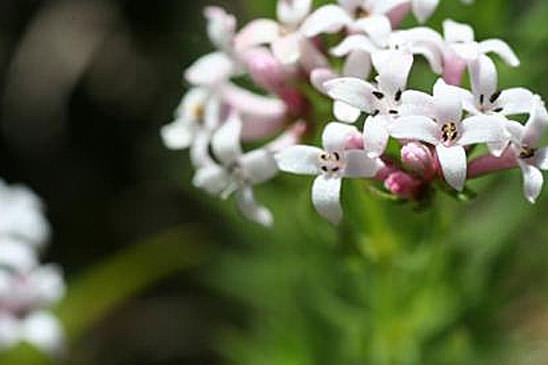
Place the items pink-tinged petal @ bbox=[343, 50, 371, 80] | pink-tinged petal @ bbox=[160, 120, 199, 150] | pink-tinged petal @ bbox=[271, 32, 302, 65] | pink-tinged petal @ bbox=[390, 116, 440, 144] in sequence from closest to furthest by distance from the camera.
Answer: pink-tinged petal @ bbox=[390, 116, 440, 144], pink-tinged petal @ bbox=[343, 50, 371, 80], pink-tinged petal @ bbox=[271, 32, 302, 65], pink-tinged petal @ bbox=[160, 120, 199, 150]

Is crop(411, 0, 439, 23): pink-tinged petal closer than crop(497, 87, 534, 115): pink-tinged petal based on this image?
No

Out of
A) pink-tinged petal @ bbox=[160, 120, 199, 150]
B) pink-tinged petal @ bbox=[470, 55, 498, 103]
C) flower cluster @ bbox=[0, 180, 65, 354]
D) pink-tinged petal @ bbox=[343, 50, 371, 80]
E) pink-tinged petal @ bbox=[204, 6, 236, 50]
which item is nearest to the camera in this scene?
pink-tinged petal @ bbox=[470, 55, 498, 103]

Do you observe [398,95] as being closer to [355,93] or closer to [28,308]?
[355,93]

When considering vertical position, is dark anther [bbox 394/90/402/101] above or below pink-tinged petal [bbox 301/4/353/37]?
below

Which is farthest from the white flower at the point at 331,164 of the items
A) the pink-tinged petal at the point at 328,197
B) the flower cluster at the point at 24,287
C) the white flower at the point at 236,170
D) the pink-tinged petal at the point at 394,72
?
the flower cluster at the point at 24,287

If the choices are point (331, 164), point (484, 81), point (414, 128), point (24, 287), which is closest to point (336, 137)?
point (331, 164)

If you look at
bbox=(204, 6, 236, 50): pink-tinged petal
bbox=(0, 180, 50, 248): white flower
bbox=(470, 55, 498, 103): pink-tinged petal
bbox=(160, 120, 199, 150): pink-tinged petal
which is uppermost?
bbox=(0, 180, 50, 248): white flower

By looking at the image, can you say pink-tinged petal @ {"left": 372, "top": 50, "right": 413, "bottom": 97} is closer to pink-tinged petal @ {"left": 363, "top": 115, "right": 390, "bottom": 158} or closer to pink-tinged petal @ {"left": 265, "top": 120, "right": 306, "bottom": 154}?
pink-tinged petal @ {"left": 363, "top": 115, "right": 390, "bottom": 158}

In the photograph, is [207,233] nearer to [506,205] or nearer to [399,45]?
[506,205]

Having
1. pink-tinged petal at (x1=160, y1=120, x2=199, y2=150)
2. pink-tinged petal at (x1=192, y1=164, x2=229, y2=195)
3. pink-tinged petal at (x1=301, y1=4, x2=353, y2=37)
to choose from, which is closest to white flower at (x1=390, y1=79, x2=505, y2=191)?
pink-tinged petal at (x1=301, y1=4, x2=353, y2=37)
